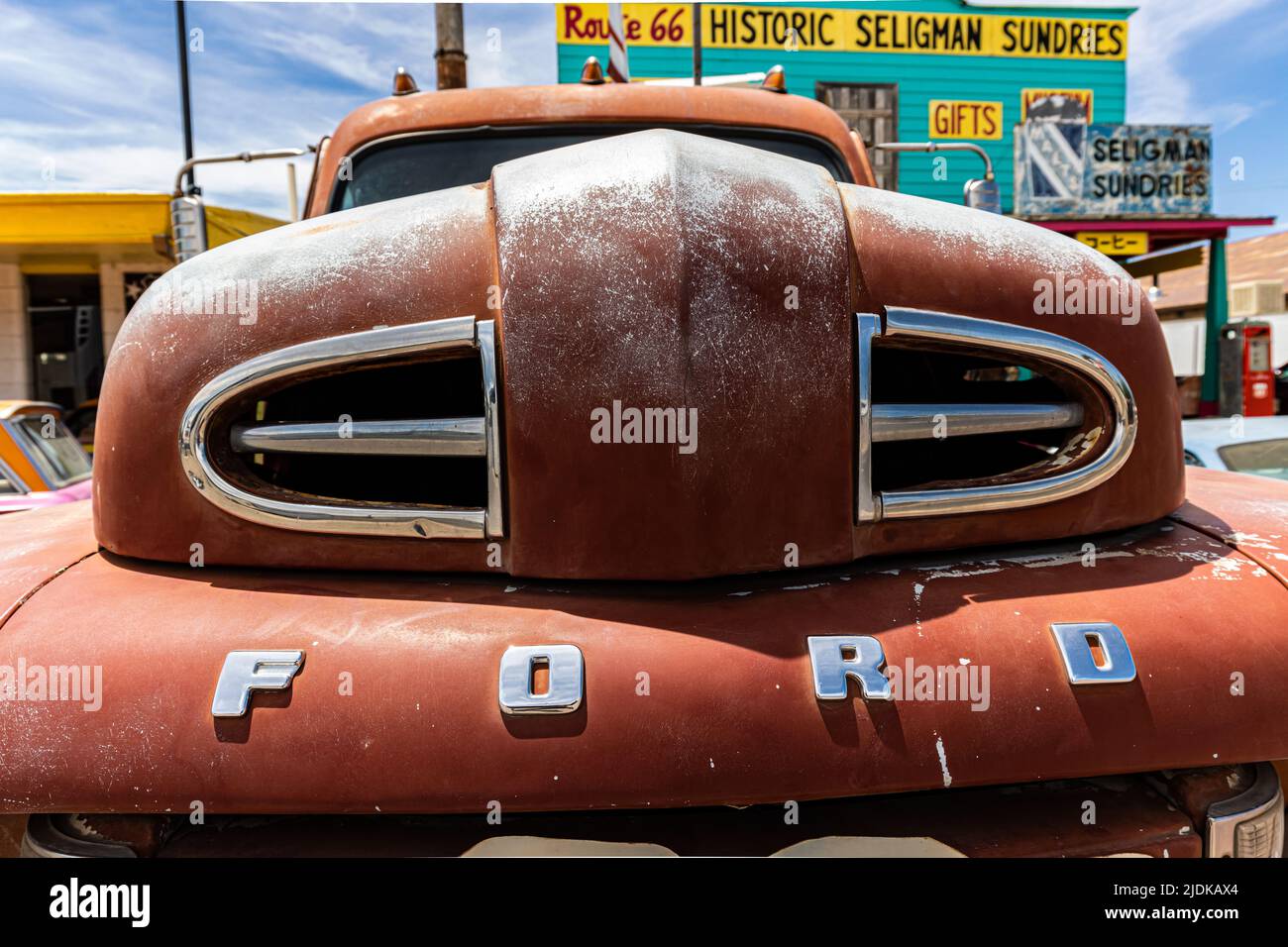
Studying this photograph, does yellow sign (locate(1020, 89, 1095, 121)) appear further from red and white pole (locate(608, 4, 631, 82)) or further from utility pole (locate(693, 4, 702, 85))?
red and white pole (locate(608, 4, 631, 82))

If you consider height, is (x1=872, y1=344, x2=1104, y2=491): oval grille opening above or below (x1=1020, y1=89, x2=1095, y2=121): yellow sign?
below

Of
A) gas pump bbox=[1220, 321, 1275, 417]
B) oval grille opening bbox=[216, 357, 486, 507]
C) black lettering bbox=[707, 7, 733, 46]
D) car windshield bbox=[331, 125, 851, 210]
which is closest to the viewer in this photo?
oval grille opening bbox=[216, 357, 486, 507]

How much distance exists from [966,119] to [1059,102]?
5.89 feet

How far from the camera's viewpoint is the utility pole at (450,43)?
6004mm

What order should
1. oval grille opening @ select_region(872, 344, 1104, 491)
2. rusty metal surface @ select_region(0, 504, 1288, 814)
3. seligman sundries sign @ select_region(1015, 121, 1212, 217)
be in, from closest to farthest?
rusty metal surface @ select_region(0, 504, 1288, 814) → oval grille opening @ select_region(872, 344, 1104, 491) → seligman sundries sign @ select_region(1015, 121, 1212, 217)

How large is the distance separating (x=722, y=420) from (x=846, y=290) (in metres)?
0.28

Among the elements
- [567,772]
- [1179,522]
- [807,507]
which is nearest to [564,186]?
[807,507]

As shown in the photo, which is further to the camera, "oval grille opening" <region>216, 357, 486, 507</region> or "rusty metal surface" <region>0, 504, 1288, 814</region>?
"oval grille opening" <region>216, 357, 486, 507</region>

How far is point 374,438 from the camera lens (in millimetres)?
1350

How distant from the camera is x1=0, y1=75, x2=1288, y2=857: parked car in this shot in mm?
1143

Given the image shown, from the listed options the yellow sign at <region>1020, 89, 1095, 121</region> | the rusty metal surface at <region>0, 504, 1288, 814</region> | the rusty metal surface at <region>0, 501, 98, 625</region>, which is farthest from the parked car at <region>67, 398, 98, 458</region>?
the yellow sign at <region>1020, 89, 1095, 121</region>

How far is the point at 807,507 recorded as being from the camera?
1.34 m

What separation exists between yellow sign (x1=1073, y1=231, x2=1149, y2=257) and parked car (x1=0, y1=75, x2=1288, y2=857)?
1261cm

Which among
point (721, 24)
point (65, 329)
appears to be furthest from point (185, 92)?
point (721, 24)
